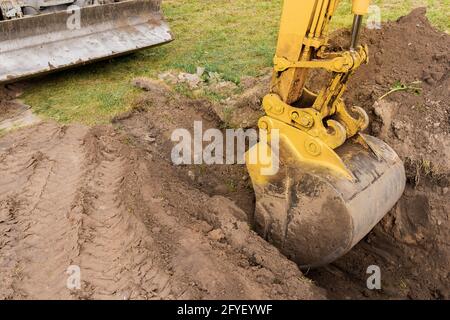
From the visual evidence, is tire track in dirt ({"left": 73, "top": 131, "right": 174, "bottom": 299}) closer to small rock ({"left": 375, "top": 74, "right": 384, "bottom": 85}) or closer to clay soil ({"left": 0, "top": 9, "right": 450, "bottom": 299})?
clay soil ({"left": 0, "top": 9, "right": 450, "bottom": 299})

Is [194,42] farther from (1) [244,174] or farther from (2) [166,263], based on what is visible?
(2) [166,263]

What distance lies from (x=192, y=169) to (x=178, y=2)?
6.85 metres

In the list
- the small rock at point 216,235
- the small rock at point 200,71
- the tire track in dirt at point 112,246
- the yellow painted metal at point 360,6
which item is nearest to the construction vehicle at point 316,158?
the yellow painted metal at point 360,6

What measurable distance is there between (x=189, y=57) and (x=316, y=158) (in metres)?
4.21

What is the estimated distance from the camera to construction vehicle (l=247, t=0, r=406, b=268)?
3.59m

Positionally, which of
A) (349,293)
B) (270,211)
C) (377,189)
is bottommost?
(349,293)

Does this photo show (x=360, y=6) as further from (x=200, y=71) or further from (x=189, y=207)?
(x=200, y=71)

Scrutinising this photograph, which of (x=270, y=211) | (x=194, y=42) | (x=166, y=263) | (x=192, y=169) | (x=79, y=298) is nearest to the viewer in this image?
(x=79, y=298)

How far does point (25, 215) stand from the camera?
3.99 m

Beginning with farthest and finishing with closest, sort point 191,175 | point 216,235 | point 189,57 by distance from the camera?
point 189,57
point 191,175
point 216,235

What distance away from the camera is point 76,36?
6.76 metres

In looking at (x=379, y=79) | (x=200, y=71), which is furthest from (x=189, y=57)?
(x=379, y=79)

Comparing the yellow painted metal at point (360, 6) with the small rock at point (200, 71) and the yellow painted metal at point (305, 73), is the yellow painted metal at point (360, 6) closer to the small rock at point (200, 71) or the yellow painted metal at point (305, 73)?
the yellow painted metal at point (305, 73)
